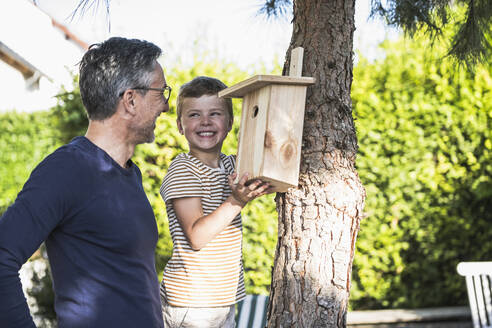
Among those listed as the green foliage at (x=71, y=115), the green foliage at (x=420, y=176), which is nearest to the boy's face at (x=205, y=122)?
the green foliage at (x=71, y=115)

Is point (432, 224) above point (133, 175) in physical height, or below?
above

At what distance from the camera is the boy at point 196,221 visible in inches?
81.7

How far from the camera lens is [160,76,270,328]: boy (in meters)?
2.08

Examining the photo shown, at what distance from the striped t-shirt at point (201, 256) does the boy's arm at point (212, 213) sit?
0.05 m

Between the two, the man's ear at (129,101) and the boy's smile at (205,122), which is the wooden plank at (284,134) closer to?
the boy's smile at (205,122)

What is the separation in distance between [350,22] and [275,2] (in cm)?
99

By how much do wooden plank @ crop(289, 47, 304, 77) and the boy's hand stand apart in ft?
1.49

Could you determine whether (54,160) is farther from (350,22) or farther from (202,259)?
(350,22)

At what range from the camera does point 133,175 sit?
173 centimetres

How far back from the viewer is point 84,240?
1499 millimetres

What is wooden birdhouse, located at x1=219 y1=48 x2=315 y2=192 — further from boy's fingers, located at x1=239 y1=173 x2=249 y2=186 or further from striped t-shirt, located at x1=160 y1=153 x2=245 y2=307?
striped t-shirt, located at x1=160 y1=153 x2=245 y2=307

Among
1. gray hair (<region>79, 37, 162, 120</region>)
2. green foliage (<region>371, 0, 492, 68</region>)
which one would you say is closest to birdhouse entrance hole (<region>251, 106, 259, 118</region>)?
gray hair (<region>79, 37, 162, 120</region>)

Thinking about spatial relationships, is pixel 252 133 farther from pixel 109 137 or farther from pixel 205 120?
pixel 109 137

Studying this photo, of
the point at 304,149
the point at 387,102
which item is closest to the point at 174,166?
the point at 304,149
